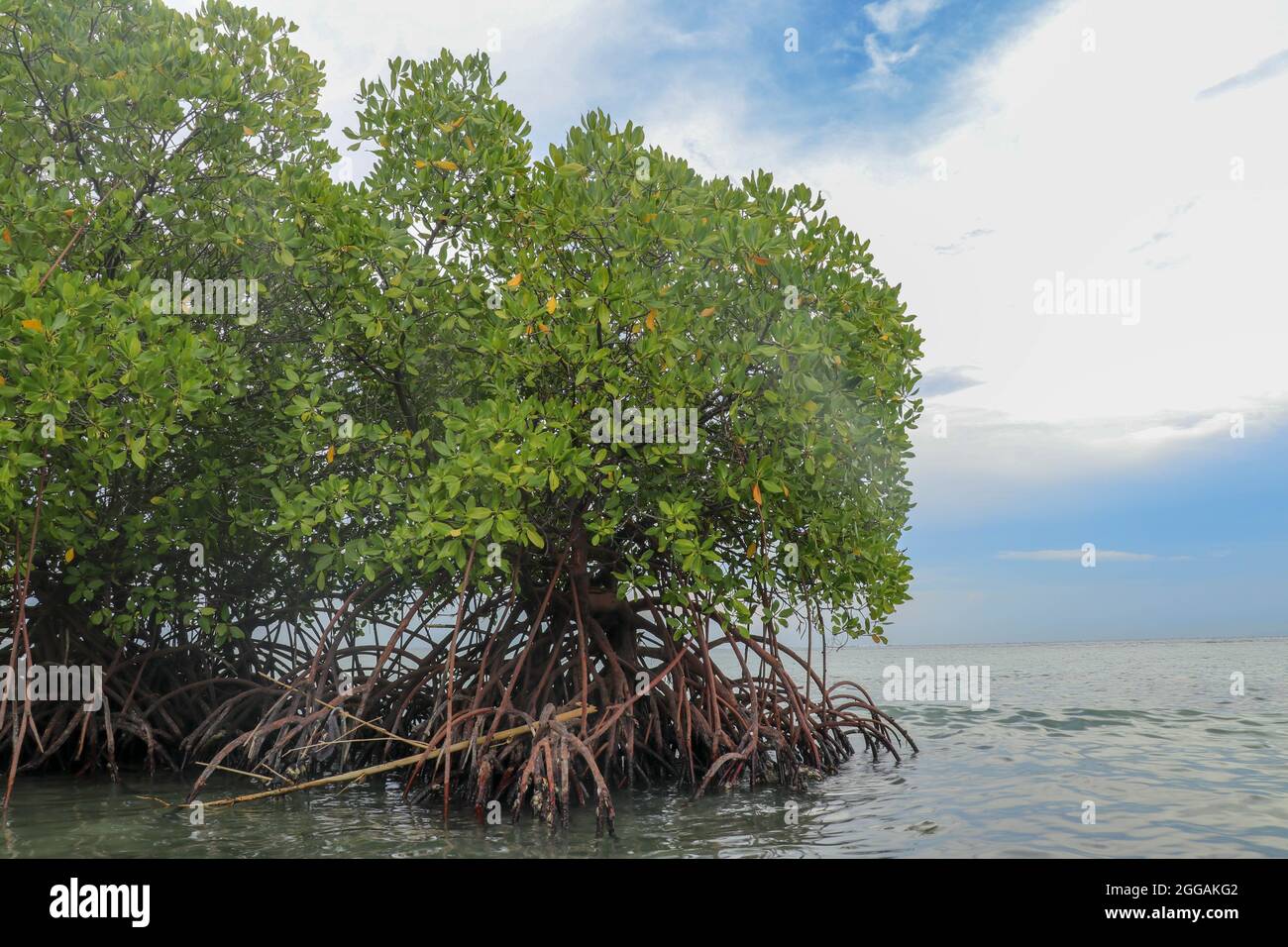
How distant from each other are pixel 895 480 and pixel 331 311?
5294 mm

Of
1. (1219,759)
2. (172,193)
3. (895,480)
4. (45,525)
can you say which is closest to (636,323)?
(895,480)

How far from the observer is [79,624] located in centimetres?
1022

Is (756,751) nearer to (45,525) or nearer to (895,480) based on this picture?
(895,480)
